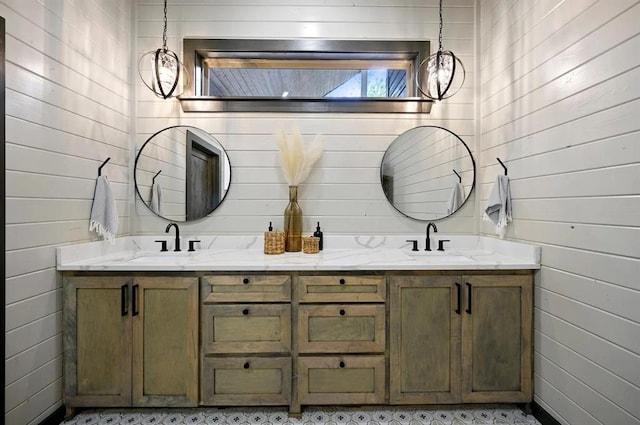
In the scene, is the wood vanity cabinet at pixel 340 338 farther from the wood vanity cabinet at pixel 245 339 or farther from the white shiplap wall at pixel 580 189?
the white shiplap wall at pixel 580 189

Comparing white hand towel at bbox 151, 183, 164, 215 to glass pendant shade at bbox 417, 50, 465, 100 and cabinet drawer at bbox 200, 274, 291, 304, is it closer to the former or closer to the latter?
cabinet drawer at bbox 200, 274, 291, 304

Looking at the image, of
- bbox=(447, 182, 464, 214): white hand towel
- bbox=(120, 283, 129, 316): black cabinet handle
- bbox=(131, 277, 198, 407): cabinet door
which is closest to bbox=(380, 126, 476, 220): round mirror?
bbox=(447, 182, 464, 214): white hand towel

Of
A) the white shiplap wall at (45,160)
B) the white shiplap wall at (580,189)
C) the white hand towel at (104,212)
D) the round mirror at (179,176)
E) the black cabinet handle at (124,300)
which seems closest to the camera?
the white shiplap wall at (580,189)

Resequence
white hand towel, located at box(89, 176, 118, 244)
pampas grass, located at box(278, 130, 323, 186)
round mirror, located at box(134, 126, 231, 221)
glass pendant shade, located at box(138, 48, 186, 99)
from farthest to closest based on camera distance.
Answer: round mirror, located at box(134, 126, 231, 221) → pampas grass, located at box(278, 130, 323, 186) → glass pendant shade, located at box(138, 48, 186, 99) → white hand towel, located at box(89, 176, 118, 244)

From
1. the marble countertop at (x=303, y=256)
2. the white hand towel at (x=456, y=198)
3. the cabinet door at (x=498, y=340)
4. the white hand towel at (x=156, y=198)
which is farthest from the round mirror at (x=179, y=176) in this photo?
the cabinet door at (x=498, y=340)

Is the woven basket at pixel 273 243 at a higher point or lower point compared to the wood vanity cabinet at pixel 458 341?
higher

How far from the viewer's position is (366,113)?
2246mm

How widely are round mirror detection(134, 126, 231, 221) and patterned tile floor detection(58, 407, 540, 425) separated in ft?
4.03

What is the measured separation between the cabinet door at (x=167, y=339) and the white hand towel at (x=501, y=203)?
186cm

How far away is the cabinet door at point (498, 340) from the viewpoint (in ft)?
5.44

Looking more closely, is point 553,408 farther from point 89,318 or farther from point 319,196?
point 89,318

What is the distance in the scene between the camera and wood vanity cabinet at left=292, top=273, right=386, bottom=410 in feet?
5.41

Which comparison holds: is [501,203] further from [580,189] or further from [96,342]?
[96,342]

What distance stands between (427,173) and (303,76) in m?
1.19
